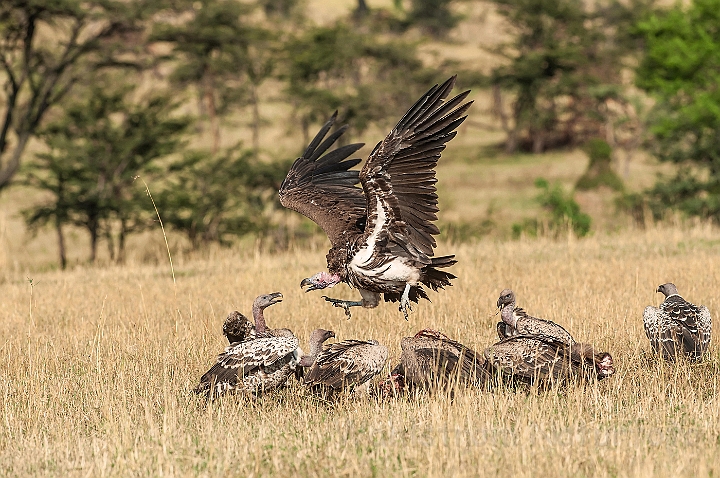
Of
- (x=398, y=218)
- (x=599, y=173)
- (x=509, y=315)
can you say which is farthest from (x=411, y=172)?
(x=599, y=173)

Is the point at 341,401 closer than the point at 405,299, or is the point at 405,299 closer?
the point at 341,401

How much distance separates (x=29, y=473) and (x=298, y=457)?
66.9 inches

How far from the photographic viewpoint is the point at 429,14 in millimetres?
87188

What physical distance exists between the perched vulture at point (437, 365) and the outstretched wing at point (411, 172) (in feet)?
5.81

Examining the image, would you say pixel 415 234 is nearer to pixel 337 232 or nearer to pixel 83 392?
pixel 337 232

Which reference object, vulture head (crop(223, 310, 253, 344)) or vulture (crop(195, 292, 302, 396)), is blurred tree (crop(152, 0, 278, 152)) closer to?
vulture head (crop(223, 310, 253, 344))

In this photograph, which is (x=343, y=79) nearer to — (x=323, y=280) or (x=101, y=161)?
(x=101, y=161)

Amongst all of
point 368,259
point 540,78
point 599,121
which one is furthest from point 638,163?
point 368,259

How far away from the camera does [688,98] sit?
116ft

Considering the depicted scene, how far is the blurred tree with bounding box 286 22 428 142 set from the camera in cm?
4384

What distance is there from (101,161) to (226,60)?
1894 centimetres

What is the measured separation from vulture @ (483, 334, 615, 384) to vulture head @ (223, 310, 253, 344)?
2334mm

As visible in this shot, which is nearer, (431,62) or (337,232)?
(337,232)

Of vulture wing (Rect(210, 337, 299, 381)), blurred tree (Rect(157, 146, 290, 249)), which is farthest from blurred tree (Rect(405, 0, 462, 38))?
vulture wing (Rect(210, 337, 299, 381))
